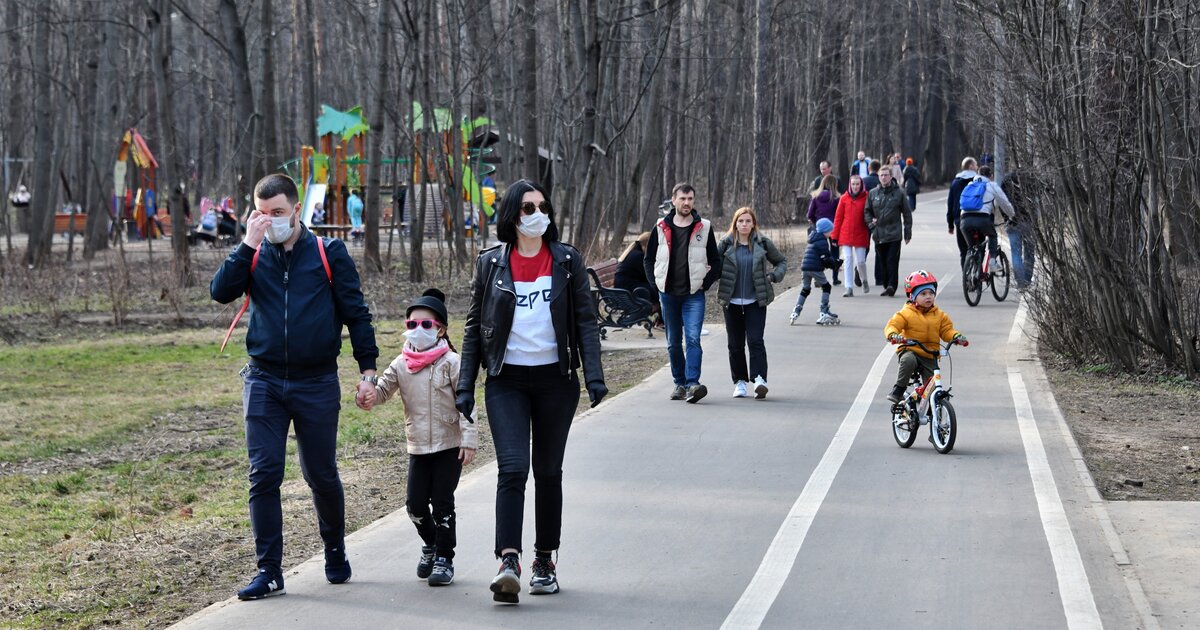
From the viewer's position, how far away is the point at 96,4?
43125 mm

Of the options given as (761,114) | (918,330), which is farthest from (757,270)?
(761,114)

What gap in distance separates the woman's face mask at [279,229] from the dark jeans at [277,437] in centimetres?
59

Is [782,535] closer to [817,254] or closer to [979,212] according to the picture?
[817,254]

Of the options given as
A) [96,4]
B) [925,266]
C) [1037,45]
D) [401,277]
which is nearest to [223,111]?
[96,4]

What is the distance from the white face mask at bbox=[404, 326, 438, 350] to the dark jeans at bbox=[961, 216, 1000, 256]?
14.0 m

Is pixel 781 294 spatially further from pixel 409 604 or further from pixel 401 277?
pixel 409 604

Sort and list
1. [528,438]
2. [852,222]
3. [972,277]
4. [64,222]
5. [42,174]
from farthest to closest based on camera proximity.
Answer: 1. [64,222]
2. [42,174]
3. [852,222]
4. [972,277]
5. [528,438]

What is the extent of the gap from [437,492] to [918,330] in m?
4.77

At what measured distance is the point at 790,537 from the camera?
742 centimetres

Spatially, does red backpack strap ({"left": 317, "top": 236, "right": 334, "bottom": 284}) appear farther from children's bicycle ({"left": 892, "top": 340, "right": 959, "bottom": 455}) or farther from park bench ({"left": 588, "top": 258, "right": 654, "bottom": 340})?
park bench ({"left": 588, "top": 258, "right": 654, "bottom": 340})

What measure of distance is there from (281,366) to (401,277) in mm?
20827

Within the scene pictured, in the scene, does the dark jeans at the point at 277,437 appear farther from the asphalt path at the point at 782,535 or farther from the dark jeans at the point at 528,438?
the dark jeans at the point at 528,438

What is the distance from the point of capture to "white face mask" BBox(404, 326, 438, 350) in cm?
643

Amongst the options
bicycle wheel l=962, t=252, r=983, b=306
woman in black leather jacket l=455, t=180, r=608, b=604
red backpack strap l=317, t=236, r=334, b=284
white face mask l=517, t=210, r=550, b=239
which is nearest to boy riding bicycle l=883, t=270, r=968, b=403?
woman in black leather jacket l=455, t=180, r=608, b=604
